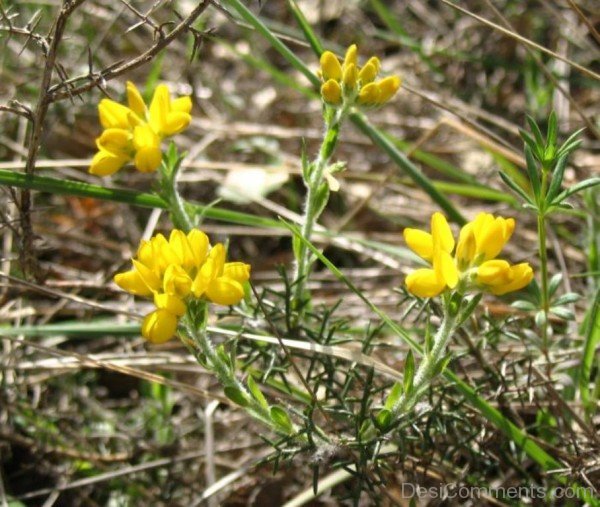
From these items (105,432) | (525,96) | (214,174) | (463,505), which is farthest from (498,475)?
(525,96)

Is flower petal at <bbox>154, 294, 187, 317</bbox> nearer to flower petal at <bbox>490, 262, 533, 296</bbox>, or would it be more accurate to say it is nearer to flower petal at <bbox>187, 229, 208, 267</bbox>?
flower petal at <bbox>187, 229, 208, 267</bbox>

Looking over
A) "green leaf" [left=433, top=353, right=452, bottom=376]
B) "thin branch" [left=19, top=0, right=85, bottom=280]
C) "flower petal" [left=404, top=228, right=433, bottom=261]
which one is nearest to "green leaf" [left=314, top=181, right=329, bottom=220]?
"flower petal" [left=404, top=228, right=433, bottom=261]

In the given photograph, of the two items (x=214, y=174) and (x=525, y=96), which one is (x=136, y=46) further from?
(x=525, y=96)

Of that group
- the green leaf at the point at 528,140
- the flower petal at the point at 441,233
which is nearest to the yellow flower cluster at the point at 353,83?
the green leaf at the point at 528,140

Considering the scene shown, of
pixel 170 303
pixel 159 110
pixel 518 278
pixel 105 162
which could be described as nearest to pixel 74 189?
pixel 105 162

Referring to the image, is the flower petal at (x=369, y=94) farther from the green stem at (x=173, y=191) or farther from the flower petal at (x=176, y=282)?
the flower petal at (x=176, y=282)

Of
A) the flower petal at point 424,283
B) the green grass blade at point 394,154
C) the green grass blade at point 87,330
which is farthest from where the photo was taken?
the green grass blade at point 394,154
